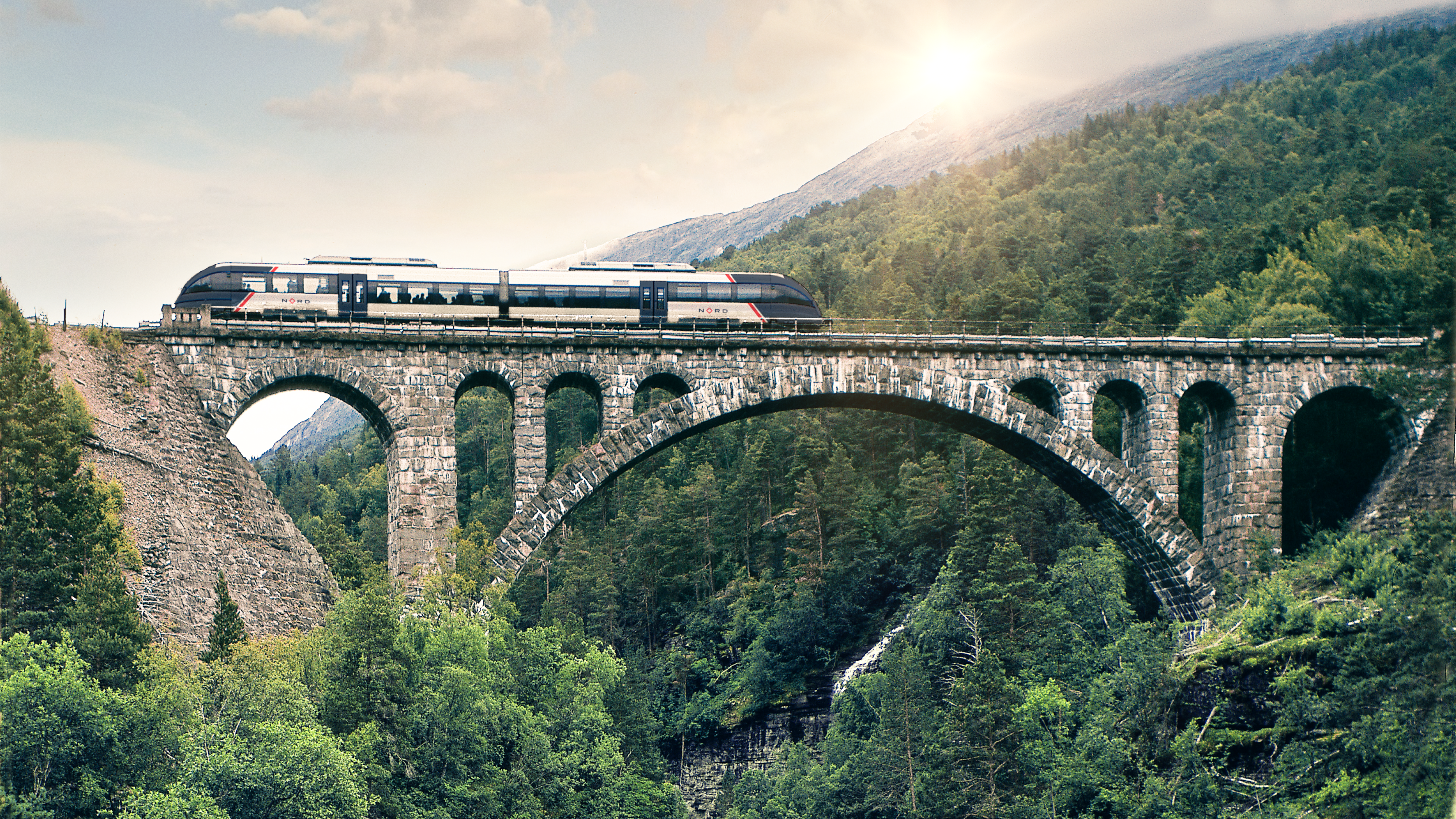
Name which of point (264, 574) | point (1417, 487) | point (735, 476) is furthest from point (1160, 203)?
point (264, 574)

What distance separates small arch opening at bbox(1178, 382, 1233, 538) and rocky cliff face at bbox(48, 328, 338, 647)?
106ft

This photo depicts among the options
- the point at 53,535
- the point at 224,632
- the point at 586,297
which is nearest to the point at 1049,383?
the point at 586,297

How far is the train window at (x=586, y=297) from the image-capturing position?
4794cm

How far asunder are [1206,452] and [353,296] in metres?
32.3

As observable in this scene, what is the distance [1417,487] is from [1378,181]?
39.8m

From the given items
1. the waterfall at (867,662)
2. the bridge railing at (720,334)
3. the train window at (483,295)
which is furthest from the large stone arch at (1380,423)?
the train window at (483,295)

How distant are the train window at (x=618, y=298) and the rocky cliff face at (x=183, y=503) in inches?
523

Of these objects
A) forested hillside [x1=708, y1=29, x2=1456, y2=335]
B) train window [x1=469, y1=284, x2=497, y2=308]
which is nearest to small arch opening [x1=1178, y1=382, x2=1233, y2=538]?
forested hillside [x1=708, y1=29, x2=1456, y2=335]

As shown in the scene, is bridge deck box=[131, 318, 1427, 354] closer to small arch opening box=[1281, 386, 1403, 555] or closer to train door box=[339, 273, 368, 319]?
train door box=[339, 273, 368, 319]

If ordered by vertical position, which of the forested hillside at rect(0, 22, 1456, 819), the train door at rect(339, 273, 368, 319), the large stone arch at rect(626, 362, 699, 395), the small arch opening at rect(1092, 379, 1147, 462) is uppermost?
the train door at rect(339, 273, 368, 319)

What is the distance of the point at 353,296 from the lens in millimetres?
45594

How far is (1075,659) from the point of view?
165 feet

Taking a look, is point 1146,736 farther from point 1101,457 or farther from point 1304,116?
point 1304,116

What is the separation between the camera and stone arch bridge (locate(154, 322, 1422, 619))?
145 ft
